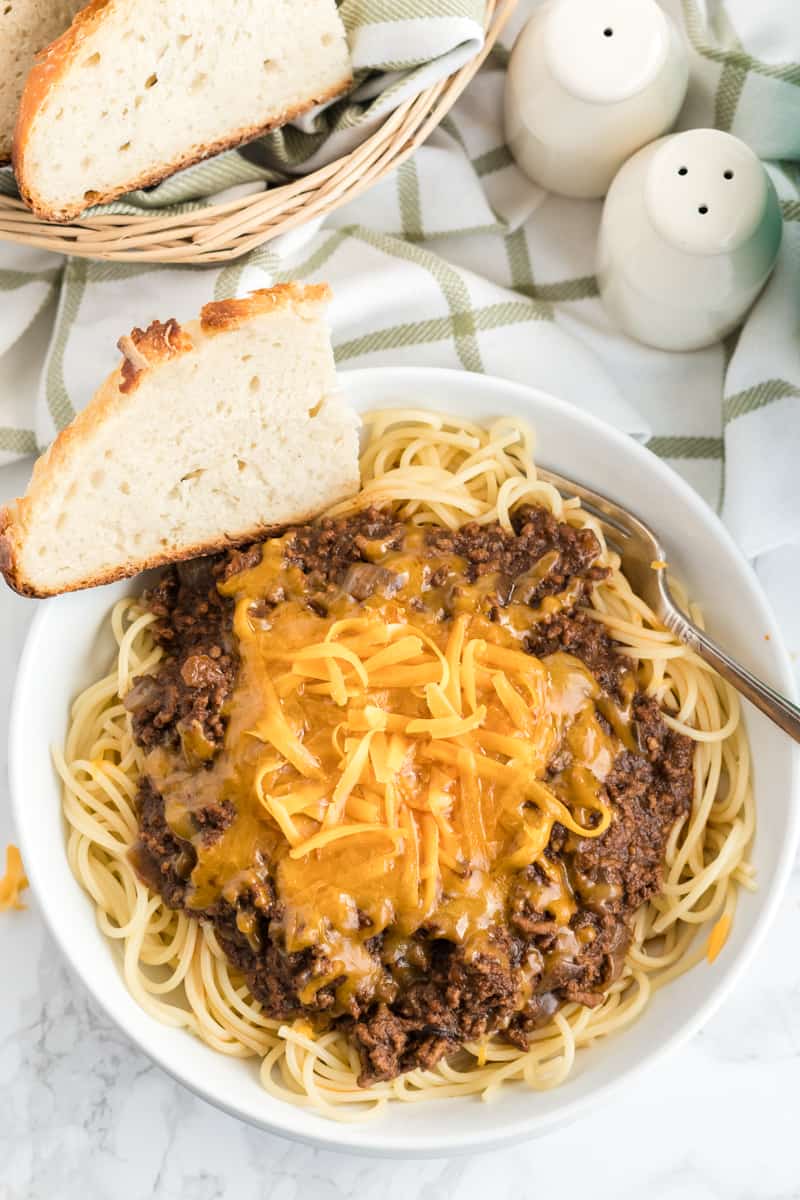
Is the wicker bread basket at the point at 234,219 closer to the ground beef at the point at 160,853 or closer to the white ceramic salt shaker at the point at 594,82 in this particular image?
the white ceramic salt shaker at the point at 594,82

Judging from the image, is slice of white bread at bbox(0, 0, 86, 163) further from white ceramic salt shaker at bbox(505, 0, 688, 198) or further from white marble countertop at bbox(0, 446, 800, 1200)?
white marble countertop at bbox(0, 446, 800, 1200)

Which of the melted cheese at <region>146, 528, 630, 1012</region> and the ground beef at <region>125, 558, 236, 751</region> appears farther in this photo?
the ground beef at <region>125, 558, 236, 751</region>

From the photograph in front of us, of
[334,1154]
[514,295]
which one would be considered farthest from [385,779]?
[514,295]

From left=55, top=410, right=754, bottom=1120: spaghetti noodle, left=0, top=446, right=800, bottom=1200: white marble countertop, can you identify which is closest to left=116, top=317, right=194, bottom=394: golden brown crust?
left=55, top=410, right=754, bottom=1120: spaghetti noodle

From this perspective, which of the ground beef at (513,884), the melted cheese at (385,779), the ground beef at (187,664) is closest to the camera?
the melted cheese at (385,779)

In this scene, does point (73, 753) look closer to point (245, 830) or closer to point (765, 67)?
point (245, 830)

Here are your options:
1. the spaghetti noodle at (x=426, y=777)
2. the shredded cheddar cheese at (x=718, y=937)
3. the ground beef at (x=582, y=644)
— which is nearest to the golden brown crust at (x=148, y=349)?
the spaghetti noodle at (x=426, y=777)
